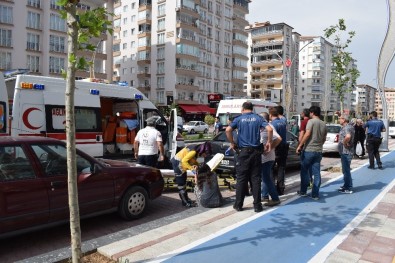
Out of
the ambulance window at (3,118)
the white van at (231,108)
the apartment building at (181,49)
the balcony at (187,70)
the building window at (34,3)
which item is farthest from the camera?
the apartment building at (181,49)

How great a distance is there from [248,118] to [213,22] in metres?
63.7

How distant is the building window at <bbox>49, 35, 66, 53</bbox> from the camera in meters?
44.8

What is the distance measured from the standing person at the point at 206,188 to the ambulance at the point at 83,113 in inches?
133

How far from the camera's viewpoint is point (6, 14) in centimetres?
4066

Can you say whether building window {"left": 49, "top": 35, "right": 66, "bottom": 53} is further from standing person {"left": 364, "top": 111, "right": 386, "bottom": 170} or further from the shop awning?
standing person {"left": 364, "top": 111, "right": 386, "bottom": 170}

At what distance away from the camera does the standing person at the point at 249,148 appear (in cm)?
639

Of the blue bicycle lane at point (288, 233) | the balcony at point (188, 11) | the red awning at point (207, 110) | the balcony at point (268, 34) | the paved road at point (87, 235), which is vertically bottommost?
the paved road at point (87, 235)

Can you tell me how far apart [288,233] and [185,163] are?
2.31 meters

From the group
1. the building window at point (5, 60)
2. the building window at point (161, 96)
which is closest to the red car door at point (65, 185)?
the building window at point (5, 60)

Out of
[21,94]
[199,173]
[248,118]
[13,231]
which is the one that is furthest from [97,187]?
[21,94]

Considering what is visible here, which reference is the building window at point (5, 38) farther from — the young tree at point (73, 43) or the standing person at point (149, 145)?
the young tree at point (73, 43)

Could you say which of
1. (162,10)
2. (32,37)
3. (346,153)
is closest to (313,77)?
(162,10)

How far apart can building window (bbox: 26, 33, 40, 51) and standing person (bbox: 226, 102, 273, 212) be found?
4280 centimetres

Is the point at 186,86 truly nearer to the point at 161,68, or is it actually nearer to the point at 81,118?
the point at 161,68
